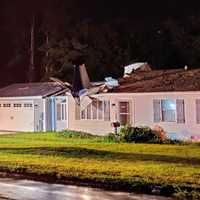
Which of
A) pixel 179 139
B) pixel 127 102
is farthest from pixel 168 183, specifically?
pixel 127 102

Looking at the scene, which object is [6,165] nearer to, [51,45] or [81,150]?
[81,150]

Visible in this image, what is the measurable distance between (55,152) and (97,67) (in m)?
30.9

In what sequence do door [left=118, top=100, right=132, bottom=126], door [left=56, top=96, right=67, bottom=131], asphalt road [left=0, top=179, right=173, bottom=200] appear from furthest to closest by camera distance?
door [left=56, top=96, right=67, bottom=131], door [left=118, top=100, right=132, bottom=126], asphalt road [left=0, top=179, right=173, bottom=200]

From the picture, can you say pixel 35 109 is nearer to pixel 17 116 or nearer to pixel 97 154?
pixel 17 116

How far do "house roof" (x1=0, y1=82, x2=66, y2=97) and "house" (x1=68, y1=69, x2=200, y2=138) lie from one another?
20.0 ft

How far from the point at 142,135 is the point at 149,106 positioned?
224 centimetres

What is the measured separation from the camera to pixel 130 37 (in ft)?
188

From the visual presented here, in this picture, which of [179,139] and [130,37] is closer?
[179,139]

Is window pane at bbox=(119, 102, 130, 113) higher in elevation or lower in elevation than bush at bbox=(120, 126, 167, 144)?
higher

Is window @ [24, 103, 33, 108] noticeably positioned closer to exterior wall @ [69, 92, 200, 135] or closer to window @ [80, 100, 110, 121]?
exterior wall @ [69, 92, 200, 135]

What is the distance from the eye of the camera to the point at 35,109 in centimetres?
4153

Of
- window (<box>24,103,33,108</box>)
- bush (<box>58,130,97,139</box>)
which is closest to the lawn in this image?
bush (<box>58,130,97,139</box>)

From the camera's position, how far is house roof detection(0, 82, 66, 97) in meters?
41.1

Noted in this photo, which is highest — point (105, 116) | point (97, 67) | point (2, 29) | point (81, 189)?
point (2, 29)
